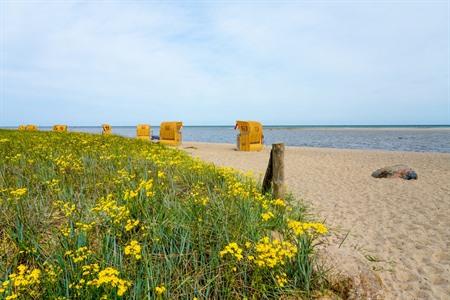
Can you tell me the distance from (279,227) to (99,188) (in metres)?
3.40

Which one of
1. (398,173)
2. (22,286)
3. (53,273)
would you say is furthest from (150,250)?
(398,173)

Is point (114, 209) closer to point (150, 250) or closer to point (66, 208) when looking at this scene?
point (150, 250)

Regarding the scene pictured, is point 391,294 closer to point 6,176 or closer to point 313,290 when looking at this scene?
point 313,290

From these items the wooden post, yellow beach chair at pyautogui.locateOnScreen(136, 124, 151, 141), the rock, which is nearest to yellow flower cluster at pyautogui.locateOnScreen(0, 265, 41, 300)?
the wooden post

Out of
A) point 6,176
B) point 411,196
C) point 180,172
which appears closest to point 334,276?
point 180,172

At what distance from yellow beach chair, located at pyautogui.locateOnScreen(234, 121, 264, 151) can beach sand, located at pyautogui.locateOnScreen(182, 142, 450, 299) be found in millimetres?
8422

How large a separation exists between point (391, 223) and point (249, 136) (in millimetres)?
15169

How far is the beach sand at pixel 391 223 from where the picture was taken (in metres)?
4.38

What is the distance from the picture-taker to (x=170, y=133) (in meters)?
24.5

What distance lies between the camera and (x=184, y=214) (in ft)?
14.3

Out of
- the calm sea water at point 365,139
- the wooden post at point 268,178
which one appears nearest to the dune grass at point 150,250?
the wooden post at point 268,178

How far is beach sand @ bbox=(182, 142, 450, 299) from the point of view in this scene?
4.38 metres

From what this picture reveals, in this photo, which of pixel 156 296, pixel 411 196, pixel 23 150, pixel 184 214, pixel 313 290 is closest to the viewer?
pixel 156 296

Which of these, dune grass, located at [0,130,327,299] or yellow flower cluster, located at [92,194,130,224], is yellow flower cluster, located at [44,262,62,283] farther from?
yellow flower cluster, located at [92,194,130,224]
